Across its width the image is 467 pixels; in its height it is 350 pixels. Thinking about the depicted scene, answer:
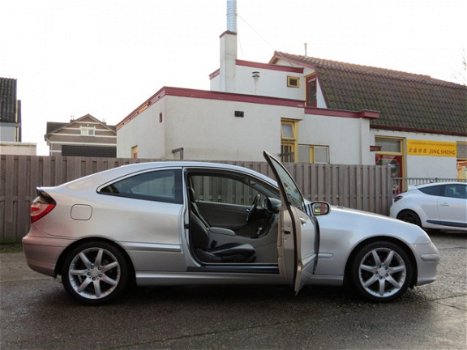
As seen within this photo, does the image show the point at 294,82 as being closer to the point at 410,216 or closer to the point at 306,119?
the point at 306,119

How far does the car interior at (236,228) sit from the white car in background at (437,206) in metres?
6.22

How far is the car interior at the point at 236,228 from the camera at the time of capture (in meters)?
4.91

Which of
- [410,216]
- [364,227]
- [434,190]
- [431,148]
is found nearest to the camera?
[364,227]

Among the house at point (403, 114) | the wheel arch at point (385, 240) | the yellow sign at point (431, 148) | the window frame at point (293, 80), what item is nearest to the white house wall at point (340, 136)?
the house at point (403, 114)

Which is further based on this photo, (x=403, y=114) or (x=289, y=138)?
(x=403, y=114)

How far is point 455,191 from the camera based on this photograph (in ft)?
34.0

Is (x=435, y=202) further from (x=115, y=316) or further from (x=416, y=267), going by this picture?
(x=115, y=316)

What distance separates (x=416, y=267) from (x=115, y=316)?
3222mm

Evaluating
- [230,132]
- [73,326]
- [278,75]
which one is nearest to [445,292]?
[73,326]

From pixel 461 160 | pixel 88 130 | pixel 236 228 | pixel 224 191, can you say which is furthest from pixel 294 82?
pixel 88 130

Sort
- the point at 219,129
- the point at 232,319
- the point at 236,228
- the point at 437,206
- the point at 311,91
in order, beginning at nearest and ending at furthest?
the point at 232,319, the point at 236,228, the point at 437,206, the point at 219,129, the point at 311,91

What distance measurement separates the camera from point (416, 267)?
16.0ft

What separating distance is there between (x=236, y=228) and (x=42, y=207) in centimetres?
228

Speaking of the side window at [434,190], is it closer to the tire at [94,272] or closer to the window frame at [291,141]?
the window frame at [291,141]
